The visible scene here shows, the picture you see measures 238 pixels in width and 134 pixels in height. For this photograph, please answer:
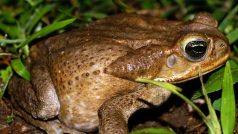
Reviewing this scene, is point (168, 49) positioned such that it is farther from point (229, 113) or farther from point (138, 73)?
point (229, 113)

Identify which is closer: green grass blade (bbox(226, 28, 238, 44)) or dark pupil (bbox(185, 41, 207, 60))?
dark pupil (bbox(185, 41, 207, 60))

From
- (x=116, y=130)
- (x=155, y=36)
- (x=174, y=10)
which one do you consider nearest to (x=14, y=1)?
(x=174, y=10)

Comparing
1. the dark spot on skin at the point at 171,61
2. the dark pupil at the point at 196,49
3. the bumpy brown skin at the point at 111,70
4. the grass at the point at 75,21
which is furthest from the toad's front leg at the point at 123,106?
the dark pupil at the point at 196,49

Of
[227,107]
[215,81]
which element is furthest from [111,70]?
[227,107]

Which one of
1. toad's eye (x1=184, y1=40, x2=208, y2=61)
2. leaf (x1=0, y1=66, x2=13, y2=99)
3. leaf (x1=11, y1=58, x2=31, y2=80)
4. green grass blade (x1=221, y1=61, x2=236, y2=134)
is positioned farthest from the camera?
leaf (x1=0, y1=66, x2=13, y2=99)

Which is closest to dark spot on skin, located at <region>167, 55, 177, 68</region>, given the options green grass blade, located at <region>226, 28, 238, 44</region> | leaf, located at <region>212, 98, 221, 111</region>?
leaf, located at <region>212, 98, 221, 111</region>

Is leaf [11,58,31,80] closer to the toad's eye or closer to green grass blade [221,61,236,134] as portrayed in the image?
the toad's eye

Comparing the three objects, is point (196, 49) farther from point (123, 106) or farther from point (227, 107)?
point (123, 106)
